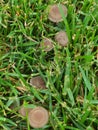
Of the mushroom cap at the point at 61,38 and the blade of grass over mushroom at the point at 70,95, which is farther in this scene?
the mushroom cap at the point at 61,38

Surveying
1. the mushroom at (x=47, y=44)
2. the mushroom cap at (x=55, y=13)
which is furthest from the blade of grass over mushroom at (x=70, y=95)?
the mushroom cap at (x=55, y=13)

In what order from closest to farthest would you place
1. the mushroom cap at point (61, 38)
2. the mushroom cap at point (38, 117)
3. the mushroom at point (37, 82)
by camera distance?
the mushroom cap at point (38, 117), the mushroom at point (37, 82), the mushroom cap at point (61, 38)

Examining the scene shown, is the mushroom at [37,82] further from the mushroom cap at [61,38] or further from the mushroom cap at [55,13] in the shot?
the mushroom cap at [55,13]

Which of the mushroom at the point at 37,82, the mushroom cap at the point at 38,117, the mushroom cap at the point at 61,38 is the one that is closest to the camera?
the mushroom cap at the point at 38,117

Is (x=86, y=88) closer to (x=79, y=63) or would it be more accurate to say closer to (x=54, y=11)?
(x=79, y=63)

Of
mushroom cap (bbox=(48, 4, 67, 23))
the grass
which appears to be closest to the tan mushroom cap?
the grass

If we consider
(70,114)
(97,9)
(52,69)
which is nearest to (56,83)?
(52,69)
